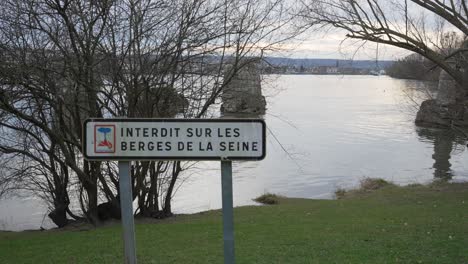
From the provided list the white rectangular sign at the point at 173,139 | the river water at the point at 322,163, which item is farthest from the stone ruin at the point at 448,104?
the white rectangular sign at the point at 173,139

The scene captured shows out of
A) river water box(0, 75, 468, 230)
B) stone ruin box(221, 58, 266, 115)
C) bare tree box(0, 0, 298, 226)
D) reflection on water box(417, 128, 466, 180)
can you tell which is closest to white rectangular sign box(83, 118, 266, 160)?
bare tree box(0, 0, 298, 226)

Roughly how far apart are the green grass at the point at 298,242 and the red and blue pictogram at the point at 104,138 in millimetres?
3805

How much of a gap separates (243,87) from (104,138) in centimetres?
1145

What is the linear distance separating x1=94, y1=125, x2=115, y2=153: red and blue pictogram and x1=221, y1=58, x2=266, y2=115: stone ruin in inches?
413

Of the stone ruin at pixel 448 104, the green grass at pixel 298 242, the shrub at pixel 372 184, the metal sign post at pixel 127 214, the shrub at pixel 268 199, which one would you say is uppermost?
the metal sign post at pixel 127 214

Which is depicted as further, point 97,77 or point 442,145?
point 442,145

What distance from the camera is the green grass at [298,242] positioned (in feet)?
23.0

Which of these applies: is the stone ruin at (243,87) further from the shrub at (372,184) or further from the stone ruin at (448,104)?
the shrub at (372,184)

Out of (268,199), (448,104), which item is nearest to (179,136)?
(268,199)

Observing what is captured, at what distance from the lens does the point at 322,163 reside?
3278 cm

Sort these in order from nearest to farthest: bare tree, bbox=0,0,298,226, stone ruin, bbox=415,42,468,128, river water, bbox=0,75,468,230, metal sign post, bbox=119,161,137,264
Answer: metal sign post, bbox=119,161,137,264 < bare tree, bbox=0,0,298,226 < river water, bbox=0,75,468,230 < stone ruin, bbox=415,42,468,128

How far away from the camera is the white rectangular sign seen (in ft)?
11.0

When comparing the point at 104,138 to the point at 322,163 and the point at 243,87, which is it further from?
the point at 322,163

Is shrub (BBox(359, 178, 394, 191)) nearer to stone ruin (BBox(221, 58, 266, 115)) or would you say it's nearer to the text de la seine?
stone ruin (BBox(221, 58, 266, 115))
